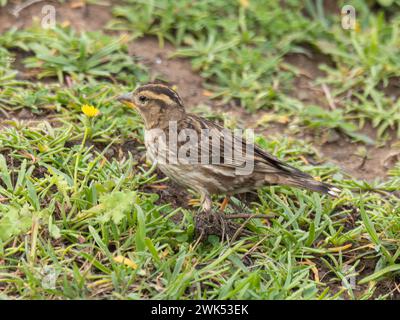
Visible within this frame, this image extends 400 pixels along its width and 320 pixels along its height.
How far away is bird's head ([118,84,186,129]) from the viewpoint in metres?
7.26

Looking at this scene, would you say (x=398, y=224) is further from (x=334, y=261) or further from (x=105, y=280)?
(x=105, y=280)

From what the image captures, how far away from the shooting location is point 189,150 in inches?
274

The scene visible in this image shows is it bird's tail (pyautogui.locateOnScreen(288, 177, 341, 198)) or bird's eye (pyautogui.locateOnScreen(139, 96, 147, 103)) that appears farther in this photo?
bird's eye (pyautogui.locateOnScreen(139, 96, 147, 103))

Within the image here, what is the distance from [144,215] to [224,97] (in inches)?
112

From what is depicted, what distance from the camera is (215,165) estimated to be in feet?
22.7

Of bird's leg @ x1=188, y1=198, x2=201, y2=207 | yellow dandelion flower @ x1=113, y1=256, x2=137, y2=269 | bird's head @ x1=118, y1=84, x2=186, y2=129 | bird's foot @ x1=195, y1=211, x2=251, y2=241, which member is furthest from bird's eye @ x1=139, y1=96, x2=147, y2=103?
yellow dandelion flower @ x1=113, y1=256, x2=137, y2=269

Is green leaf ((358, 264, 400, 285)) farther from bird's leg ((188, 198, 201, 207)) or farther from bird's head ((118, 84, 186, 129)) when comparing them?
bird's head ((118, 84, 186, 129))

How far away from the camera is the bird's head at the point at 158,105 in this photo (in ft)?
23.8

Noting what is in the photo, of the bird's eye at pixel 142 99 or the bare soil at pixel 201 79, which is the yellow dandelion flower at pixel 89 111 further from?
the bare soil at pixel 201 79

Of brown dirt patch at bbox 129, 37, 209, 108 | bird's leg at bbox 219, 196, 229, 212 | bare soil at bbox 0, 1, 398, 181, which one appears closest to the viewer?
bird's leg at bbox 219, 196, 229, 212

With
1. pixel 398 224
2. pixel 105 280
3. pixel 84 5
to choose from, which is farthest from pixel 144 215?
pixel 84 5

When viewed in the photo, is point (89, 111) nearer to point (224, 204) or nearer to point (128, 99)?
point (128, 99)

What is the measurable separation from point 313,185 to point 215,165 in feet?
2.89

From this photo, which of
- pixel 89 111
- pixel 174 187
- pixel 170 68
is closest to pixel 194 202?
pixel 174 187
